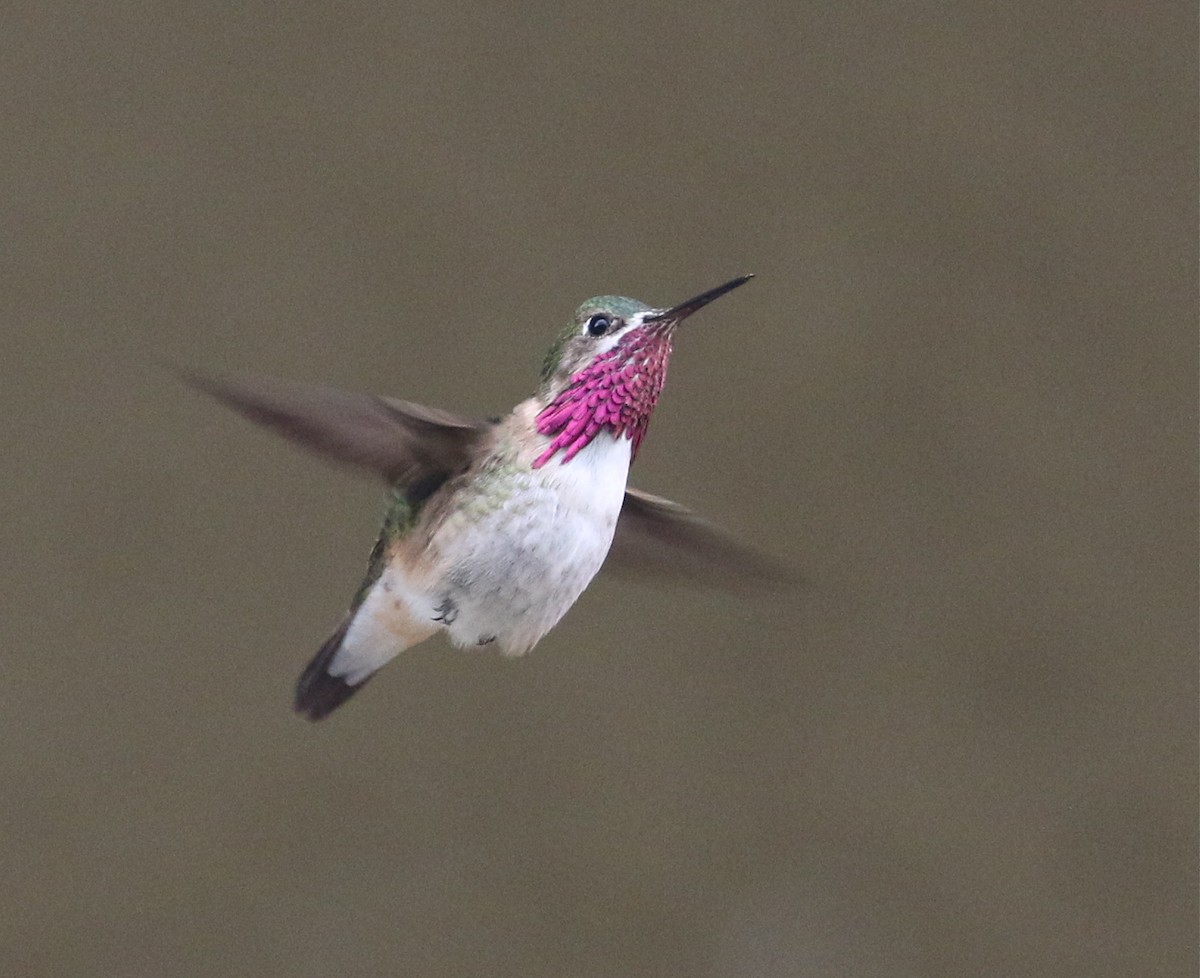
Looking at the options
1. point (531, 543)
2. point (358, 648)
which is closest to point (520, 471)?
point (531, 543)

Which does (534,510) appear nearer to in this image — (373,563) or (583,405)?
(583,405)

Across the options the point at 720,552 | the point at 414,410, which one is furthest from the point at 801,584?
the point at 414,410

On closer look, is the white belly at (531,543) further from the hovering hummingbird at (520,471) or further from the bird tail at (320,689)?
the bird tail at (320,689)

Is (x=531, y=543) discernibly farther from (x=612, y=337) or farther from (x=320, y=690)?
(x=320, y=690)

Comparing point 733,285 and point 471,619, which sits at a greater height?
point 733,285

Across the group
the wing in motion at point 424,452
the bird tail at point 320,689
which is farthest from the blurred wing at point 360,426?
the bird tail at point 320,689

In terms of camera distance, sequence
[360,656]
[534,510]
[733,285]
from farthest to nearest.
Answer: [360,656] < [534,510] < [733,285]

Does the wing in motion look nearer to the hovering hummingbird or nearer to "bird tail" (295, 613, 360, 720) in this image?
the hovering hummingbird
